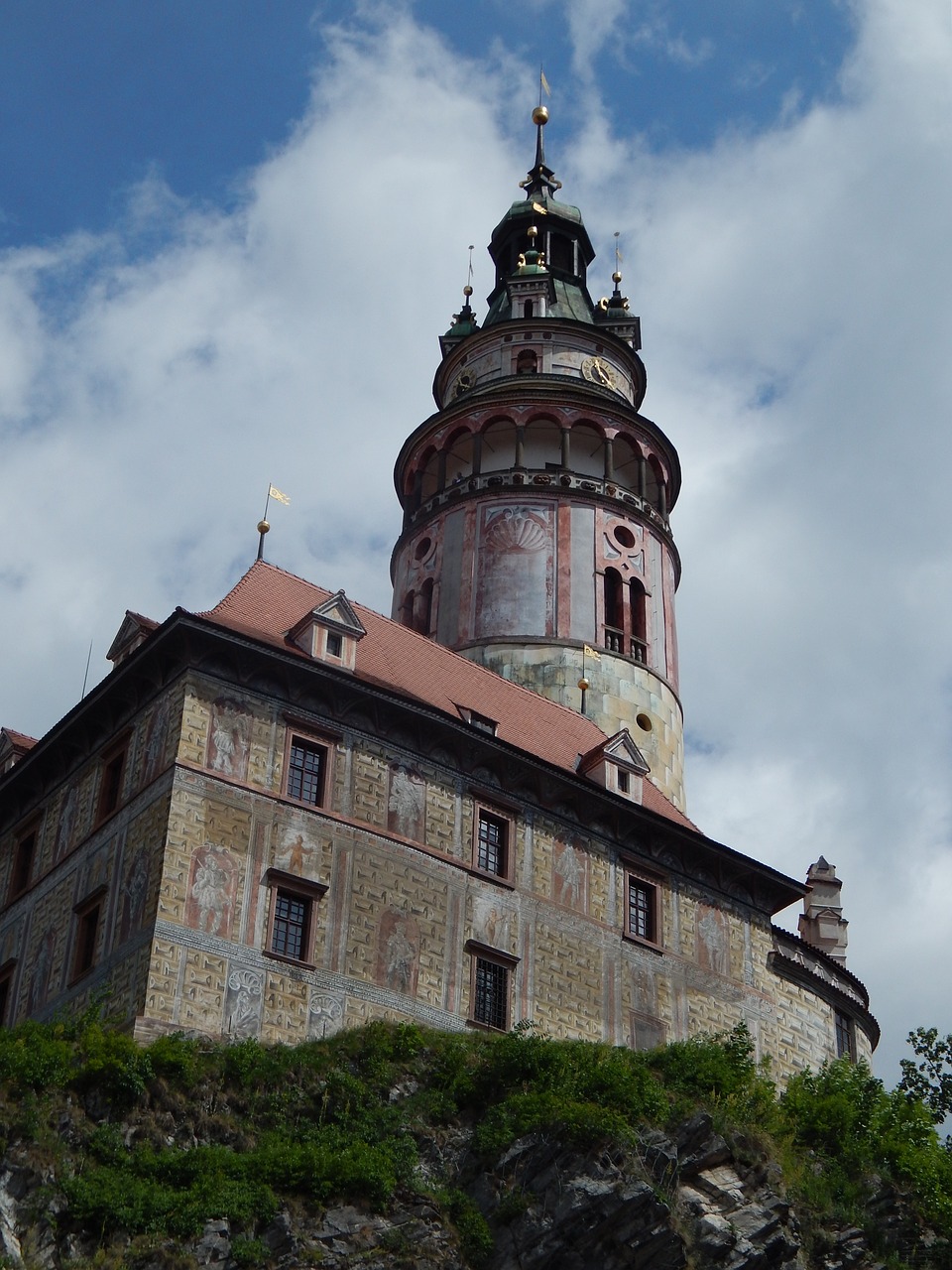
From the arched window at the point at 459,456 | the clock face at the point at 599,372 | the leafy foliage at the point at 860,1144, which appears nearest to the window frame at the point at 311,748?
the leafy foliage at the point at 860,1144

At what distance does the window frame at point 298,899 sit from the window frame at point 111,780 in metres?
3.38

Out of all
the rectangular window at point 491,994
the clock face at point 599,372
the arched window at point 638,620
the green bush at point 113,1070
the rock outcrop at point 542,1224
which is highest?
the clock face at point 599,372

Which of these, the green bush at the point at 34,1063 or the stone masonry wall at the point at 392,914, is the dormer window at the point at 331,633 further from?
the green bush at the point at 34,1063

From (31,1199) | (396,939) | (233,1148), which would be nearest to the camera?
(31,1199)

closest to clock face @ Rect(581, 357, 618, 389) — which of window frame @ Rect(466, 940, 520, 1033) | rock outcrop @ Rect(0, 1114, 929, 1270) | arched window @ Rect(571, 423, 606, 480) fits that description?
arched window @ Rect(571, 423, 606, 480)

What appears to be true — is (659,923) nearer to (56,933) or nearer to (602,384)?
(56,933)

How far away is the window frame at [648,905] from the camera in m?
36.0

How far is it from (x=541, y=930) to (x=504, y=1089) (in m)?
5.61

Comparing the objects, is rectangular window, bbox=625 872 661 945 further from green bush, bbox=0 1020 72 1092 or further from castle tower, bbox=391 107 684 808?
green bush, bbox=0 1020 72 1092

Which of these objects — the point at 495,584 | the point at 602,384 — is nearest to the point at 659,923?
the point at 495,584

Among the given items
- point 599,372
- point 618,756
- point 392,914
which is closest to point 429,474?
point 599,372

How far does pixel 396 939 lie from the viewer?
3256cm

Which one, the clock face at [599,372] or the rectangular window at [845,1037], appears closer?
the rectangular window at [845,1037]

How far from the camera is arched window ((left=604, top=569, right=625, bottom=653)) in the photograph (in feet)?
154
